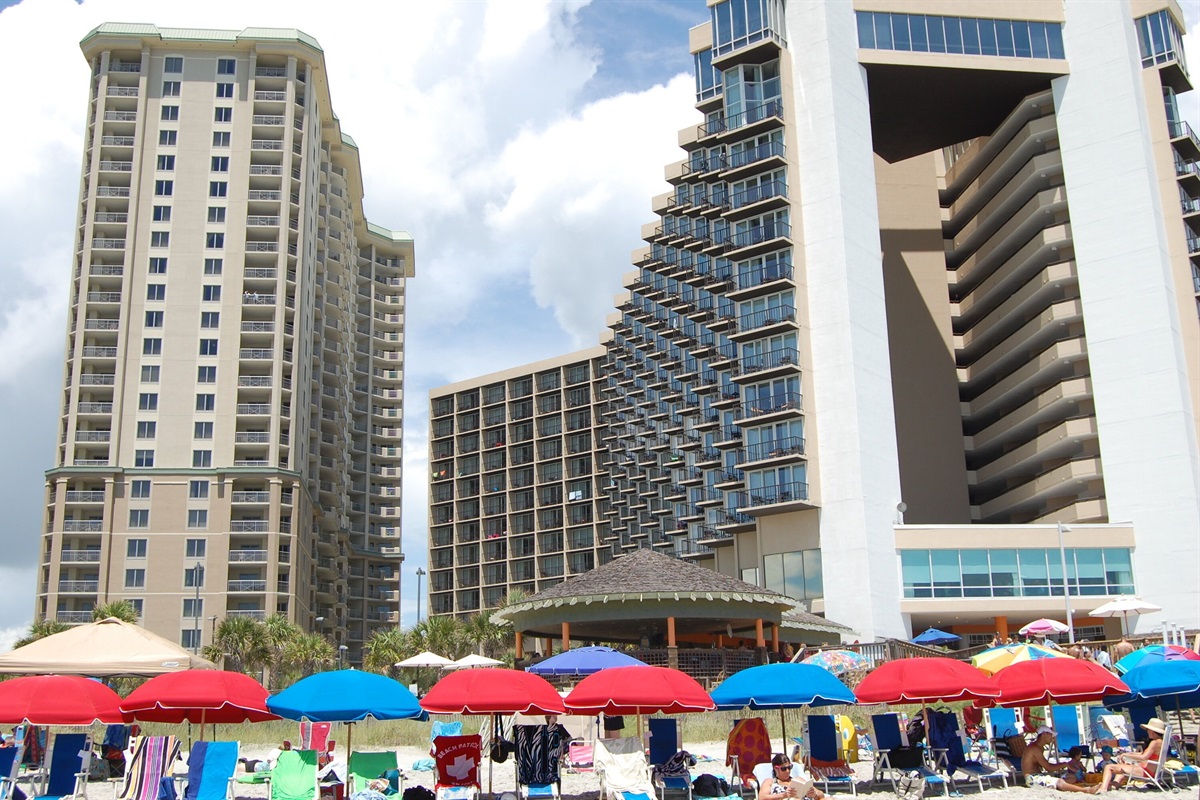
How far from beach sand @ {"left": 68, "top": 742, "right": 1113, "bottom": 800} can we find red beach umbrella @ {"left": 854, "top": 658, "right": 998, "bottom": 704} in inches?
70.2

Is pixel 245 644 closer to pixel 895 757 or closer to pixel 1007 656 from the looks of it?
pixel 1007 656

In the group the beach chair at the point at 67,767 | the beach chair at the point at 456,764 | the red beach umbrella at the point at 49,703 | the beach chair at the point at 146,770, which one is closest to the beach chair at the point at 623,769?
the beach chair at the point at 456,764

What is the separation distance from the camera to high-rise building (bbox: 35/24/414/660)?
85.5 m

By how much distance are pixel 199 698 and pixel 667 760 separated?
7.99m

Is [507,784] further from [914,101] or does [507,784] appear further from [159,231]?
[159,231]

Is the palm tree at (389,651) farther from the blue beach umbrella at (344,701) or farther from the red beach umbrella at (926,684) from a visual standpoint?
the red beach umbrella at (926,684)

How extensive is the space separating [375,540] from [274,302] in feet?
128

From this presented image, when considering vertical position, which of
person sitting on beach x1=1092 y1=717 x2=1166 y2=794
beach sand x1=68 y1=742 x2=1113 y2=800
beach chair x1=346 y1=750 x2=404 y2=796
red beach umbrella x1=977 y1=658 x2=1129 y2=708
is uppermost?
red beach umbrella x1=977 y1=658 x2=1129 y2=708

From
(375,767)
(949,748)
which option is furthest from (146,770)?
(949,748)

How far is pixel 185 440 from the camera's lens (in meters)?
88.2

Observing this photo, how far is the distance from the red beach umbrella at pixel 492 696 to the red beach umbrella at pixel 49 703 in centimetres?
543

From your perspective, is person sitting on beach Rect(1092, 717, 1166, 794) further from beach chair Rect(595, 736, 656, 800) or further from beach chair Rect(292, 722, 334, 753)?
beach chair Rect(292, 722, 334, 753)

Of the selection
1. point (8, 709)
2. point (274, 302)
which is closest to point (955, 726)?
point (8, 709)

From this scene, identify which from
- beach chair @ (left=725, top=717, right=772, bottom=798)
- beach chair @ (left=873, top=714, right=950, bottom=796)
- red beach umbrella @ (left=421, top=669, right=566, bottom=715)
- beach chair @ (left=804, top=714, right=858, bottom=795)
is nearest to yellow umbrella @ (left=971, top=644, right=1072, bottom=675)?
beach chair @ (left=873, top=714, right=950, bottom=796)
